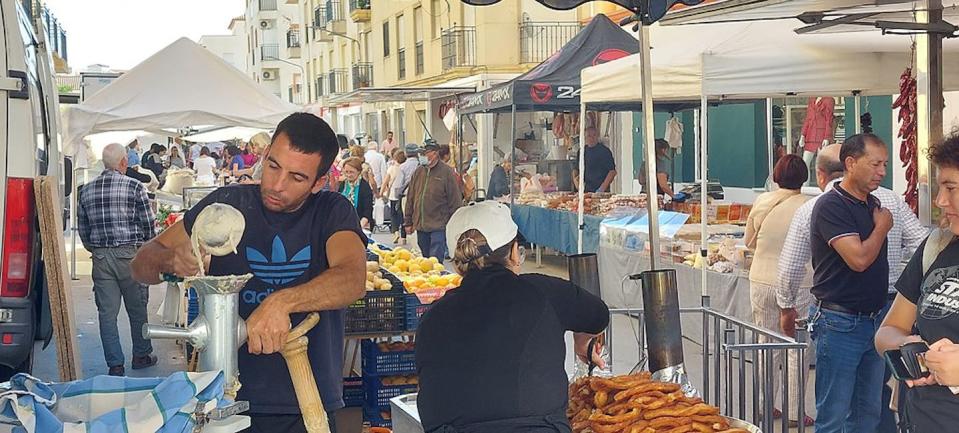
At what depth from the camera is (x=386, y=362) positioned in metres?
6.94

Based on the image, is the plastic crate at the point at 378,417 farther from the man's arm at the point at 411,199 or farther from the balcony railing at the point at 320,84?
the balcony railing at the point at 320,84

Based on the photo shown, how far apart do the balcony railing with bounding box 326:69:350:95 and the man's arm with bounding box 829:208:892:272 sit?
159ft

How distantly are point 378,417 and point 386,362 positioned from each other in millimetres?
348

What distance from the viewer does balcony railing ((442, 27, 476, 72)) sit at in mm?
31641

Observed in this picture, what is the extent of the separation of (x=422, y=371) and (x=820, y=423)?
2.85m

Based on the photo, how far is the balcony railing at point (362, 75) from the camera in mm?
47084

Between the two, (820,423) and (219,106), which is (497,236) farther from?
(219,106)

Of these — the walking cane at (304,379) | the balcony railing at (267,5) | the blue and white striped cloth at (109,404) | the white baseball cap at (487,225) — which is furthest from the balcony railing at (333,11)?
the blue and white striped cloth at (109,404)

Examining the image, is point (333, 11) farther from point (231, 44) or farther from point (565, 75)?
point (231, 44)

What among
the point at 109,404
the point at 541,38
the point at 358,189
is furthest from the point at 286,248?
the point at 541,38

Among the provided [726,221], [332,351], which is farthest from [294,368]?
[726,221]

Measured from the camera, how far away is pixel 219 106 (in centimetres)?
1200

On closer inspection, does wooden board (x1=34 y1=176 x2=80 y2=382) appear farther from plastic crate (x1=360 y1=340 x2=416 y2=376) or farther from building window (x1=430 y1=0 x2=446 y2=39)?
building window (x1=430 y1=0 x2=446 y2=39)

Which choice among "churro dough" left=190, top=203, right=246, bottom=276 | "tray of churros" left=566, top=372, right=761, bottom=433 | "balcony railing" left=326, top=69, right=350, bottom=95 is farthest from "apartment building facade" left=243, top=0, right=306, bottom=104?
"churro dough" left=190, top=203, right=246, bottom=276
